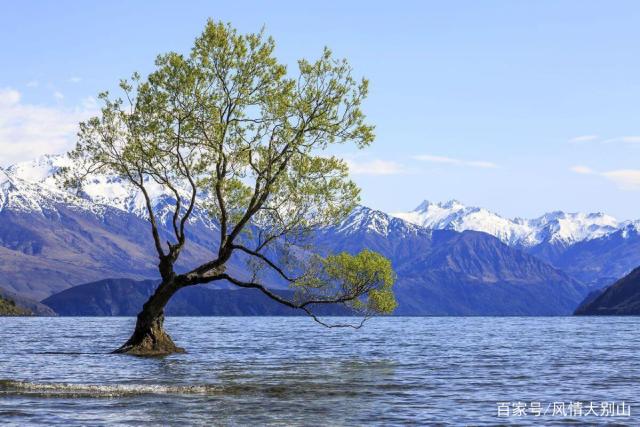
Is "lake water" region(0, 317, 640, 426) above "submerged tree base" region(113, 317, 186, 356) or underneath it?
underneath

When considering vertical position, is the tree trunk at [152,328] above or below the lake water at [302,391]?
above

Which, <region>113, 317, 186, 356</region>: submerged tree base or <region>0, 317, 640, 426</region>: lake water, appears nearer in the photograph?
<region>0, 317, 640, 426</region>: lake water

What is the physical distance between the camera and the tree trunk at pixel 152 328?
7012 centimetres

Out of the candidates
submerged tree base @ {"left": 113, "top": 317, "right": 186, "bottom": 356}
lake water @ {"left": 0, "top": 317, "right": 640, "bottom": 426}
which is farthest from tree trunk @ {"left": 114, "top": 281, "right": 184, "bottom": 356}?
lake water @ {"left": 0, "top": 317, "right": 640, "bottom": 426}

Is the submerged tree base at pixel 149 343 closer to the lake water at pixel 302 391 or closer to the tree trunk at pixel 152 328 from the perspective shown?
the tree trunk at pixel 152 328

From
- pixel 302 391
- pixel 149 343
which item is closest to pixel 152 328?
pixel 149 343

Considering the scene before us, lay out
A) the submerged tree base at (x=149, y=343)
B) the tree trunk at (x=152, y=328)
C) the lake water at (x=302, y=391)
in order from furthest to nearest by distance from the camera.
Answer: the submerged tree base at (x=149, y=343), the tree trunk at (x=152, y=328), the lake water at (x=302, y=391)

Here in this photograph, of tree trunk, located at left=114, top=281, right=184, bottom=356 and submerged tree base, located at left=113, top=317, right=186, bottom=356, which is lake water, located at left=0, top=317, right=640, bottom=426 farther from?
tree trunk, located at left=114, top=281, right=184, bottom=356

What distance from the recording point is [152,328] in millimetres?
72125

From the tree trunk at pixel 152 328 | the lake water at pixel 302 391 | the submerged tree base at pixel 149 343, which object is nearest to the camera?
the lake water at pixel 302 391

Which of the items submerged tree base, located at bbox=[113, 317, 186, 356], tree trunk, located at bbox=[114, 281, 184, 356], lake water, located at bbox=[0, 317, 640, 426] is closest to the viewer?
lake water, located at bbox=[0, 317, 640, 426]

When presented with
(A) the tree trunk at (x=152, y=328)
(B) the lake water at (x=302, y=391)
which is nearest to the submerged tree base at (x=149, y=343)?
(A) the tree trunk at (x=152, y=328)

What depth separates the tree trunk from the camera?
70.1m

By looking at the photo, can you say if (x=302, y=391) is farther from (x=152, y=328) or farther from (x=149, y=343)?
(x=152, y=328)
